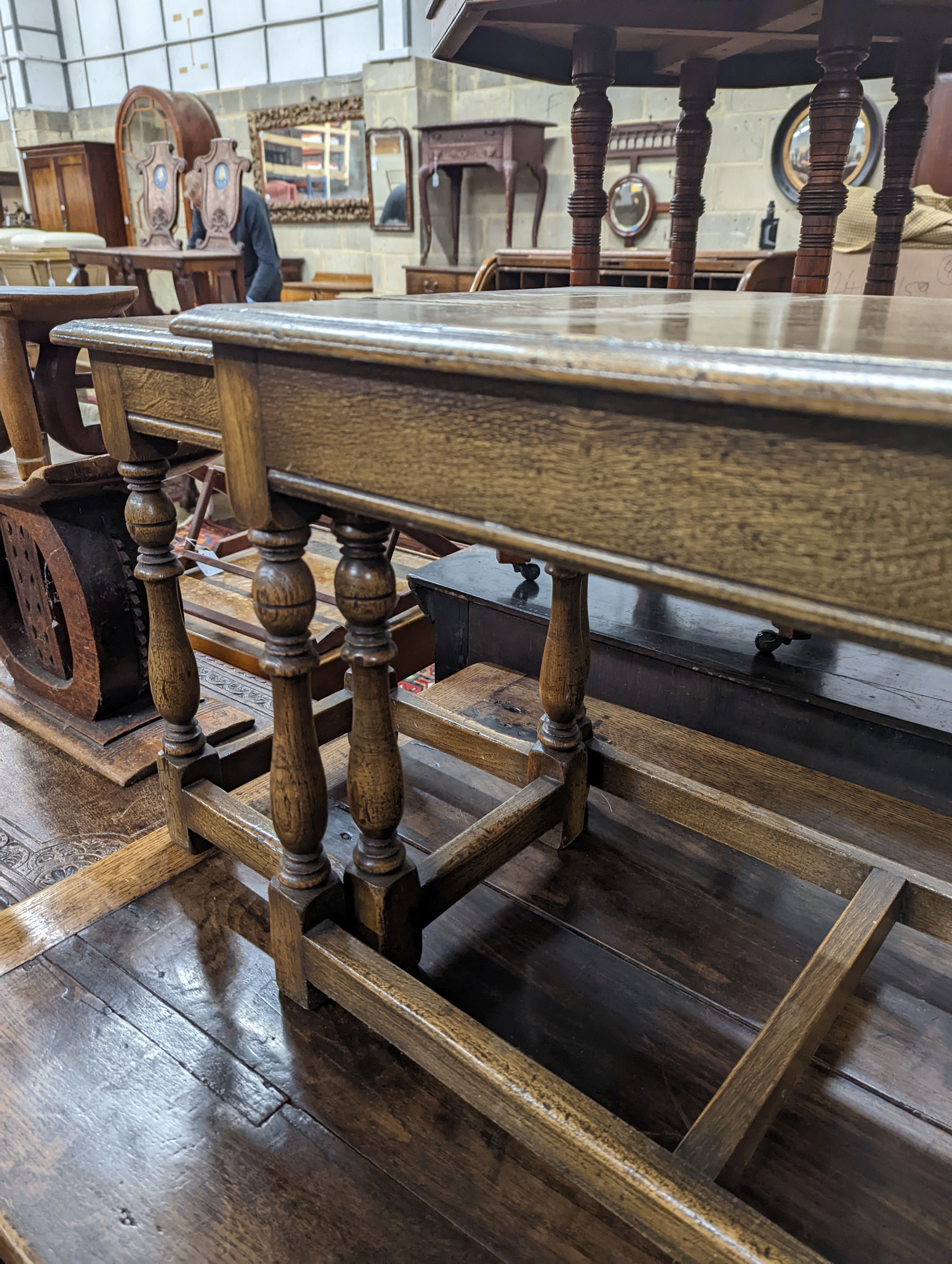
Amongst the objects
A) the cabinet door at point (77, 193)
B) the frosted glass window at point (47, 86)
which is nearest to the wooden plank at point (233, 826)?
the cabinet door at point (77, 193)

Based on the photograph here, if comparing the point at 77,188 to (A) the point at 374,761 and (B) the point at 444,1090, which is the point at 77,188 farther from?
(B) the point at 444,1090

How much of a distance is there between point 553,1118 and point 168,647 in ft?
2.74

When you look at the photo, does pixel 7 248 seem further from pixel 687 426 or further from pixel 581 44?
pixel 687 426

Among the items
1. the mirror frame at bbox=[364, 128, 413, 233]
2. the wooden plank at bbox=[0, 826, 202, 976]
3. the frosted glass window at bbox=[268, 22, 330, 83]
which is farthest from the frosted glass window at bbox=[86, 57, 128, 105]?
the wooden plank at bbox=[0, 826, 202, 976]

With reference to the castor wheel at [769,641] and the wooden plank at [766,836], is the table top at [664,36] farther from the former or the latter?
the wooden plank at [766,836]

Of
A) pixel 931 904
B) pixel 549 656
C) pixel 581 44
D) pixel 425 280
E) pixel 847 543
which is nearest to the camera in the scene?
pixel 847 543

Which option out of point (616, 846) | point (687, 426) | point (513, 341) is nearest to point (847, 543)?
point (687, 426)

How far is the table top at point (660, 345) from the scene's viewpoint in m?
0.41

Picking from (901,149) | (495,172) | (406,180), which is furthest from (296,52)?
(901,149)

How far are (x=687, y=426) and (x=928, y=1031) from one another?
0.97 meters

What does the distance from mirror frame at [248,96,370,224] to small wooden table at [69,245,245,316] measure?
3.06 m

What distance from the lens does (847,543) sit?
46 cm

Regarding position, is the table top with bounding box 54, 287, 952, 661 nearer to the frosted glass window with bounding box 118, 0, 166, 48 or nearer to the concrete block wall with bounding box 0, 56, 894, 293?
the concrete block wall with bounding box 0, 56, 894, 293

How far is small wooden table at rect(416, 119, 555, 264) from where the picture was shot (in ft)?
20.8
